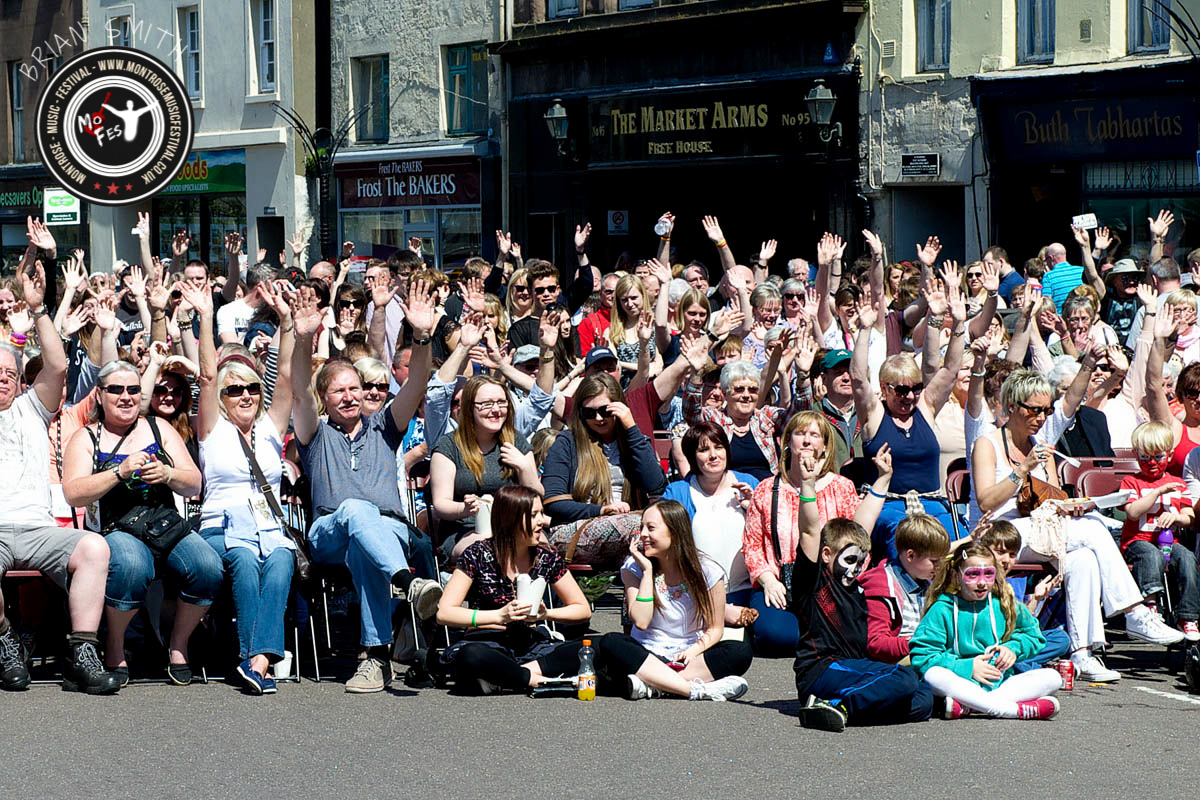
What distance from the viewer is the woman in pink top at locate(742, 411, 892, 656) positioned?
9047 millimetres

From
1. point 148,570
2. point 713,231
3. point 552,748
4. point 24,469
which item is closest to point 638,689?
point 552,748

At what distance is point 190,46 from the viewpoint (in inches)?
1393

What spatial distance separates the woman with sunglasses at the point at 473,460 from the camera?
9.16 metres

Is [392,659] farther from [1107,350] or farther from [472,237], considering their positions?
[472,237]

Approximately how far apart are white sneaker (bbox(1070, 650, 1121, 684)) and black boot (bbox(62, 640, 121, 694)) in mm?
4561

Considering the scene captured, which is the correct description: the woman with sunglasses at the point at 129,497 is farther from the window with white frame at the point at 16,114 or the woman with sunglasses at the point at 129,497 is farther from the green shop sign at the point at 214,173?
the window with white frame at the point at 16,114

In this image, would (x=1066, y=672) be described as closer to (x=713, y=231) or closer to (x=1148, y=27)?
(x=713, y=231)

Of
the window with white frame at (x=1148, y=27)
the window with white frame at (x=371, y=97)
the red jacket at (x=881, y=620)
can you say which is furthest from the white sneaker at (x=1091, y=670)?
the window with white frame at (x=371, y=97)

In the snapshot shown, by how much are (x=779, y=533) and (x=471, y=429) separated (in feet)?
5.53

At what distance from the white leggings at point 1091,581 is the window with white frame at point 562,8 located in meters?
19.9

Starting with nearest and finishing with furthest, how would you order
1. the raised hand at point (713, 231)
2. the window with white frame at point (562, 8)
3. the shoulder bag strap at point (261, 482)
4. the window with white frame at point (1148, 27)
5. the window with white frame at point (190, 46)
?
the shoulder bag strap at point (261, 482)
the raised hand at point (713, 231)
the window with white frame at point (1148, 27)
the window with white frame at point (562, 8)
the window with white frame at point (190, 46)

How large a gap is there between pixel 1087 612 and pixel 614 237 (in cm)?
1883

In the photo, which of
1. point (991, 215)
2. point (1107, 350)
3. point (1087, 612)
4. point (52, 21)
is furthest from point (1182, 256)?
point (52, 21)

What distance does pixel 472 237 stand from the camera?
96.6ft
